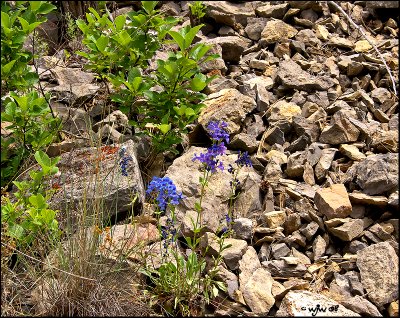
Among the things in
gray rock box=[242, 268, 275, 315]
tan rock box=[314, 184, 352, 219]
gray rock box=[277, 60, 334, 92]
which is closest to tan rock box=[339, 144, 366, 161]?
tan rock box=[314, 184, 352, 219]

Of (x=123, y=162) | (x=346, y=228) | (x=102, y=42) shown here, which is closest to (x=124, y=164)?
(x=123, y=162)

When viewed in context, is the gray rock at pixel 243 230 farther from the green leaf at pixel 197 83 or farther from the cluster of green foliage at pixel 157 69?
the green leaf at pixel 197 83

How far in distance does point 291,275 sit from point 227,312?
15.9 inches

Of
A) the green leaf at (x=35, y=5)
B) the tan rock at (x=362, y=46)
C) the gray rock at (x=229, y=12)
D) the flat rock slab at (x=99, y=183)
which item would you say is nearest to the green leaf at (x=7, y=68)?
the green leaf at (x=35, y=5)

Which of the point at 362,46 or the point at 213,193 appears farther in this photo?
the point at 362,46

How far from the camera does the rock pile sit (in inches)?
122

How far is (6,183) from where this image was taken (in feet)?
11.7

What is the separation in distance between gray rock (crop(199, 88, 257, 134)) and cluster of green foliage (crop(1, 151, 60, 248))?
121 cm

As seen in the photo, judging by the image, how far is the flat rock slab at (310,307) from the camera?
2.88 m

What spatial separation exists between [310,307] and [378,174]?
3.10ft

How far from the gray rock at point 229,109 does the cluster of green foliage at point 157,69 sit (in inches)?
9.2

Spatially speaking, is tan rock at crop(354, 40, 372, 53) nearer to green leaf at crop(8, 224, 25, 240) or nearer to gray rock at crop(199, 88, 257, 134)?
gray rock at crop(199, 88, 257, 134)

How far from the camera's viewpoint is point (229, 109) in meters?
4.06

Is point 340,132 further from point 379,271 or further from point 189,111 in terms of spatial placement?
point 379,271
